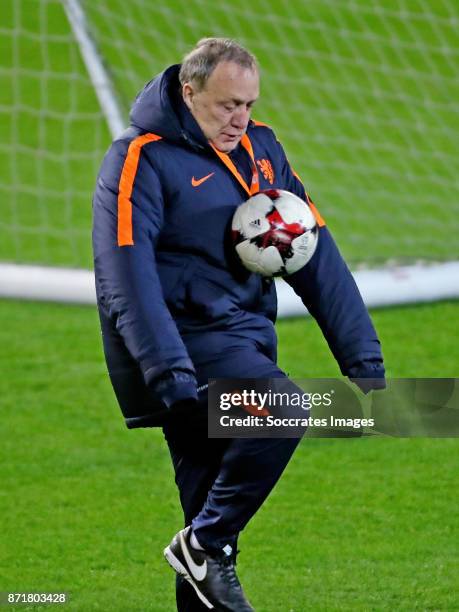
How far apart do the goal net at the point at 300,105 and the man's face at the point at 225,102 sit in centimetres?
572

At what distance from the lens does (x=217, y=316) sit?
4.30 m

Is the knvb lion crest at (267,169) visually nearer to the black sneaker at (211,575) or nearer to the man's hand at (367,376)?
the man's hand at (367,376)

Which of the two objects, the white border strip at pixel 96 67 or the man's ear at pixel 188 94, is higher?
the white border strip at pixel 96 67

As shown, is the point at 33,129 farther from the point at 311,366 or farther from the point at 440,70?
the point at 311,366

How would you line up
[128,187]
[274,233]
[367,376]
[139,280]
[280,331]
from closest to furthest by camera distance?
[139,280] < [128,187] < [274,233] < [367,376] < [280,331]

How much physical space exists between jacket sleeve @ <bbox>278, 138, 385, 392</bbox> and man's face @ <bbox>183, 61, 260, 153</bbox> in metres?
0.48

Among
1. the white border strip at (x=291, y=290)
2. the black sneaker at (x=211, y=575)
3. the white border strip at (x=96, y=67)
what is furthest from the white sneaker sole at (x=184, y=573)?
the white border strip at (x=96, y=67)

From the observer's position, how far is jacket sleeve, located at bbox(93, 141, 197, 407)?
13.1 feet

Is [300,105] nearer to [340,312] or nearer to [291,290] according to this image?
[291,290]

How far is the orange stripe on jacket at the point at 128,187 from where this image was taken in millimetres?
4148

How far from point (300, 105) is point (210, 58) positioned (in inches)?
375

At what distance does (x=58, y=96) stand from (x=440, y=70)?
3948mm

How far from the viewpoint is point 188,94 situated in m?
4.38

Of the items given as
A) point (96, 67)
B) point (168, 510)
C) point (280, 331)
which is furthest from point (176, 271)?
point (96, 67)
